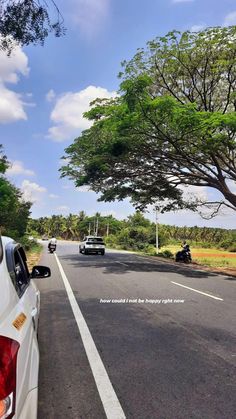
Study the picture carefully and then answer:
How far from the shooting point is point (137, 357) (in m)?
5.10

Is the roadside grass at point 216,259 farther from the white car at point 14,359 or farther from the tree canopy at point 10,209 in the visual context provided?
the white car at point 14,359

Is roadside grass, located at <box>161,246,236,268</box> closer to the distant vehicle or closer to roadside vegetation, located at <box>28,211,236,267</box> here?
roadside vegetation, located at <box>28,211,236,267</box>

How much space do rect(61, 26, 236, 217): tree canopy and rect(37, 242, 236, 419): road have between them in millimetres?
9217

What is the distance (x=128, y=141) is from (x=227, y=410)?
15644 millimetres

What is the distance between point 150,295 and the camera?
34.3 ft

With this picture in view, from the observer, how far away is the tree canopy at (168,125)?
53.6 feet

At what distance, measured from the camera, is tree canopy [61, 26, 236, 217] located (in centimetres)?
1633

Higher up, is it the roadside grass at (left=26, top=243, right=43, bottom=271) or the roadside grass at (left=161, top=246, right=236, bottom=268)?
the roadside grass at (left=161, top=246, right=236, bottom=268)

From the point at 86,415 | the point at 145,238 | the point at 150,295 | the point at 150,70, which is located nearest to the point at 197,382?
the point at 86,415

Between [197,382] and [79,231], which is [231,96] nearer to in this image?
[197,382]

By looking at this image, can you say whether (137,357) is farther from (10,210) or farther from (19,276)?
(10,210)

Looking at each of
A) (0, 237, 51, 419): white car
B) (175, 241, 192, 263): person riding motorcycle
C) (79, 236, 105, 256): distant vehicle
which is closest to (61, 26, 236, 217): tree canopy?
(175, 241, 192, 263): person riding motorcycle

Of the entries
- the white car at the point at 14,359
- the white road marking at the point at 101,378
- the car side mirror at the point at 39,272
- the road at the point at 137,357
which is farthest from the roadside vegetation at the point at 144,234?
the white car at the point at 14,359

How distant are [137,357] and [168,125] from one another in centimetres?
1363
